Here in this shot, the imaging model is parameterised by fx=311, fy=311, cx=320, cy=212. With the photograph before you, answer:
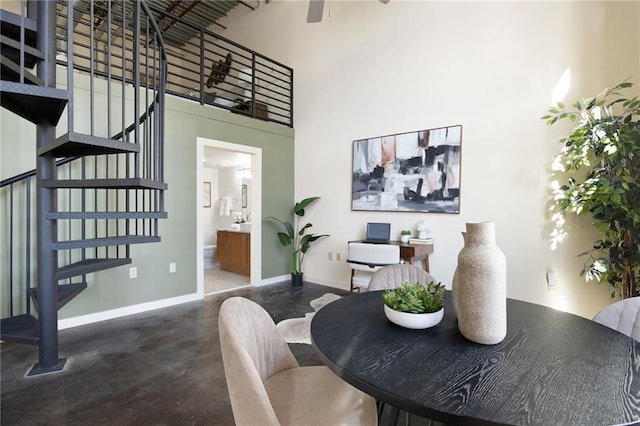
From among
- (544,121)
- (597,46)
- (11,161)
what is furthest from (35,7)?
(597,46)

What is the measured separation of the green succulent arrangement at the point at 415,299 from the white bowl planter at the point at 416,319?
0.06 feet

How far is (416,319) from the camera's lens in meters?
1.12

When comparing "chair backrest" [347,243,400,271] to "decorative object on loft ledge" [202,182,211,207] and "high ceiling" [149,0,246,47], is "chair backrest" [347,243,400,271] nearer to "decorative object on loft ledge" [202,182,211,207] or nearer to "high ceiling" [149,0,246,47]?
"high ceiling" [149,0,246,47]

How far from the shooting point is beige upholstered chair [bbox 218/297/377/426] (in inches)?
34.3

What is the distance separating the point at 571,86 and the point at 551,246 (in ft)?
4.94

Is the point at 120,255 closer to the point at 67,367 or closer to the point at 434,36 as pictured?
the point at 67,367

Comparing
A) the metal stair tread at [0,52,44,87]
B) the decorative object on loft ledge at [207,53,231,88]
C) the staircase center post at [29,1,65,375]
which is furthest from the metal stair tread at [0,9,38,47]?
the decorative object on loft ledge at [207,53,231,88]

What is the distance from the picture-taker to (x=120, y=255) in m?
3.36

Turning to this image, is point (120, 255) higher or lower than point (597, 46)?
lower

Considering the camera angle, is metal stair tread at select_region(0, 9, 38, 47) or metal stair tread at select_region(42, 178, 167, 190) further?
metal stair tread at select_region(42, 178, 167, 190)

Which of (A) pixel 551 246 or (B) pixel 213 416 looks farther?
(A) pixel 551 246

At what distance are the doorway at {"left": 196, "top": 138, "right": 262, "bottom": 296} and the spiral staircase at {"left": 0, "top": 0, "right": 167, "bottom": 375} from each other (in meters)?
0.90

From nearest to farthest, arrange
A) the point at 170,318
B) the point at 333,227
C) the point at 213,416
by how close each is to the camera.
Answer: the point at 213,416 < the point at 170,318 < the point at 333,227

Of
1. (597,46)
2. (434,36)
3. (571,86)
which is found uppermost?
(434,36)
